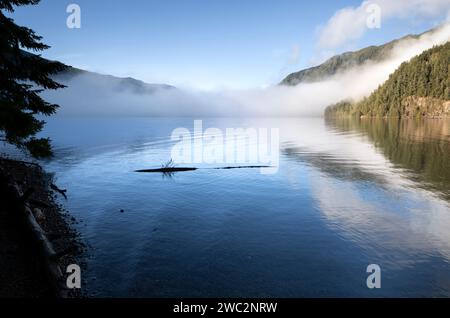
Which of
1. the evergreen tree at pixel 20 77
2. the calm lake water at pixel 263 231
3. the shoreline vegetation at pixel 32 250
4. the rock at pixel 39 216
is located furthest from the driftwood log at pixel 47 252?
the evergreen tree at pixel 20 77

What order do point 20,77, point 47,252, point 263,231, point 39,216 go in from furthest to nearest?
point 263,231 < point 39,216 < point 20,77 < point 47,252

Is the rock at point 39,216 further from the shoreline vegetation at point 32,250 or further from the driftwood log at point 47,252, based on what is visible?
the driftwood log at point 47,252

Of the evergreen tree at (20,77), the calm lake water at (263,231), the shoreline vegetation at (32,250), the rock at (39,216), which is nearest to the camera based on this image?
the shoreline vegetation at (32,250)

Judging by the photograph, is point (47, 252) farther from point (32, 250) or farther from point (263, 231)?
point (263, 231)

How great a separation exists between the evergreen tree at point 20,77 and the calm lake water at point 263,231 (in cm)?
836

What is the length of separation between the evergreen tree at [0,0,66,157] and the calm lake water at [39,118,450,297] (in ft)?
27.4

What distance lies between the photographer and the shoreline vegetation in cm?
1259

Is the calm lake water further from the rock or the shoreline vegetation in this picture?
the rock

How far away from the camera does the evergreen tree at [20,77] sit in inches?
686

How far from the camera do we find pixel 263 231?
22844 millimetres

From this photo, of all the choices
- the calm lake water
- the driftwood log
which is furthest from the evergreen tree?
the calm lake water

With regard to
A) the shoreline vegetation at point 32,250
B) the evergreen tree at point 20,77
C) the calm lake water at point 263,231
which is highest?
the evergreen tree at point 20,77

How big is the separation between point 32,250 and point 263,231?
15.2 m

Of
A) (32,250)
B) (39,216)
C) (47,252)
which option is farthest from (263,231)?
(39,216)
